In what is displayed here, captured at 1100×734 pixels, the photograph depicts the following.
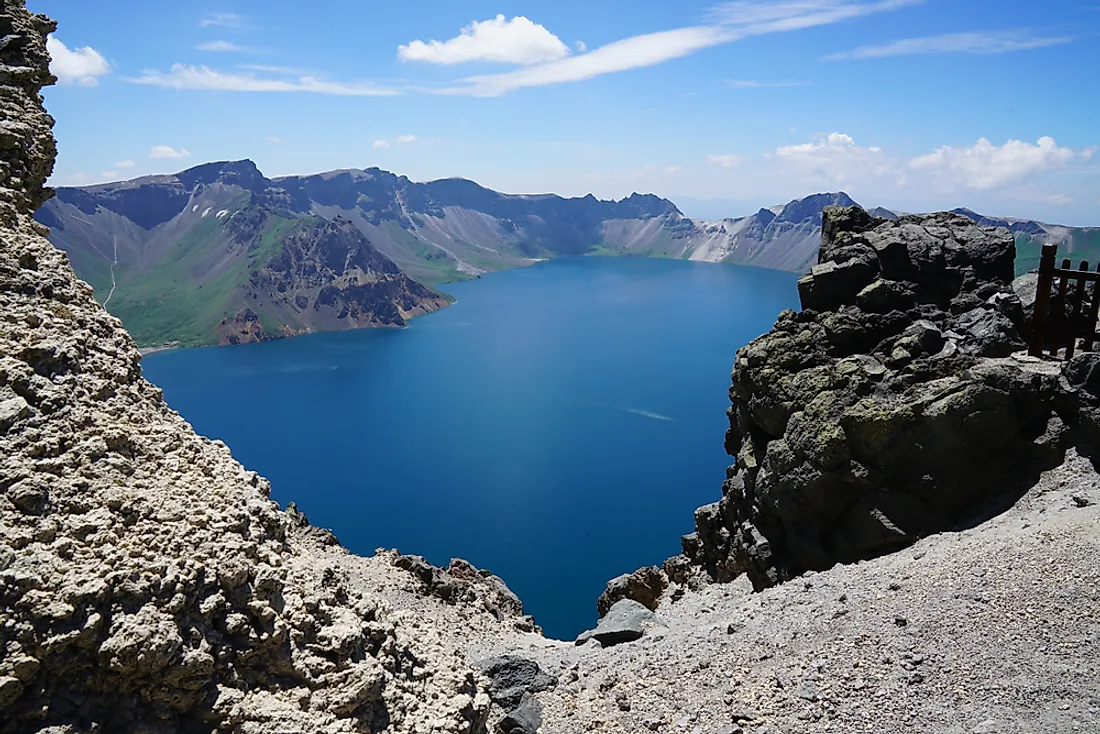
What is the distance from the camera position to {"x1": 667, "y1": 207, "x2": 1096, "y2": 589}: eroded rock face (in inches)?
869

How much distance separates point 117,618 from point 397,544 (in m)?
77.4

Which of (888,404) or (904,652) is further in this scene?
(888,404)

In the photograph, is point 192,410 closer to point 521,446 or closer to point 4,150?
point 521,446

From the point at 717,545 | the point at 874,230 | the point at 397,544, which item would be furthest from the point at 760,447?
the point at 397,544

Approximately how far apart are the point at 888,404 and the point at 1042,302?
5859 millimetres

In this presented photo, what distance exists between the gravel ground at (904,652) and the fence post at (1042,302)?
15.6 feet

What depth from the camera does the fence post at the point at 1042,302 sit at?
79.2 ft

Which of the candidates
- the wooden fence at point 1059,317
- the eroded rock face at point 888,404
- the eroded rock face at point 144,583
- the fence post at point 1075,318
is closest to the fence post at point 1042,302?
the wooden fence at point 1059,317

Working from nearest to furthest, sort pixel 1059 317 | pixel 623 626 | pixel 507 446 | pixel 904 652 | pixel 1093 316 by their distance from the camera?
pixel 904 652 < pixel 623 626 < pixel 1093 316 < pixel 1059 317 < pixel 507 446

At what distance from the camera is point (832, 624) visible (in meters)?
17.4

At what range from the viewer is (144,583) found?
32.7 ft

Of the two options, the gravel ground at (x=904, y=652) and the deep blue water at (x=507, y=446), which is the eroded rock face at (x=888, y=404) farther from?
the deep blue water at (x=507, y=446)

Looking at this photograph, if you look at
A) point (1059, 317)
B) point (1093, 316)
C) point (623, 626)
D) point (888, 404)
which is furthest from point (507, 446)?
point (1093, 316)

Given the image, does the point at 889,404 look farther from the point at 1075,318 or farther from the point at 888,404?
the point at 1075,318
